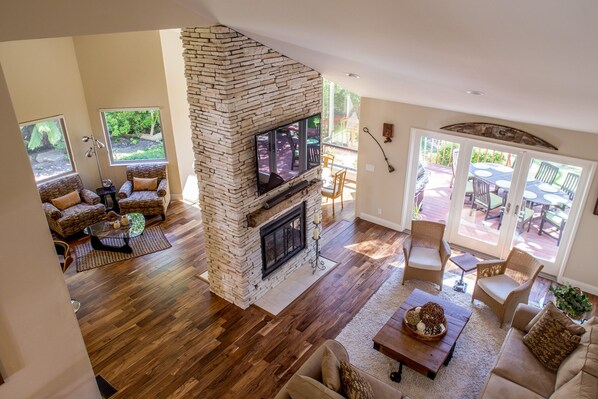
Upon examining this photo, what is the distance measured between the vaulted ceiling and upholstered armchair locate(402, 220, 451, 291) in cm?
196

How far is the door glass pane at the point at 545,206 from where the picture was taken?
640 cm

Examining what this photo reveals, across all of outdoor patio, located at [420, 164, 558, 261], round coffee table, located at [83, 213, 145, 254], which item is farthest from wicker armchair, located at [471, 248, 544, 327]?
round coffee table, located at [83, 213, 145, 254]

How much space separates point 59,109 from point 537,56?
319 inches

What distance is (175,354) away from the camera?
548 centimetres

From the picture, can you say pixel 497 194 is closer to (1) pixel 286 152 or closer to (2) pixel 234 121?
(1) pixel 286 152

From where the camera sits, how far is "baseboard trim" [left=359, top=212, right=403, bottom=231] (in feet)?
26.9

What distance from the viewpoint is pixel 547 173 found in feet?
21.4

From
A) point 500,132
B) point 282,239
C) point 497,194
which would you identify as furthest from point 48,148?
point 497,194

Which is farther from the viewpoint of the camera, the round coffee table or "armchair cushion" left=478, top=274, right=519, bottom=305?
the round coffee table

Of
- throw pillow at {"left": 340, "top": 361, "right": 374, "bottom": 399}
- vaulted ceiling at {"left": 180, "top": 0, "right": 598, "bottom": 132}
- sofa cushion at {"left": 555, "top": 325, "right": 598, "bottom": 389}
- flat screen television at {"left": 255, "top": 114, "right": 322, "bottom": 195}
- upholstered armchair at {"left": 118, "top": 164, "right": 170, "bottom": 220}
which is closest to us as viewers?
vaulted ceiling at {"left": 180, "top": 0, "right": 598, "bottom": 132}

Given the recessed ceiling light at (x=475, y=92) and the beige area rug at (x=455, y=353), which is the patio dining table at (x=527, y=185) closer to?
the beige area rug at (x=455, y=353)

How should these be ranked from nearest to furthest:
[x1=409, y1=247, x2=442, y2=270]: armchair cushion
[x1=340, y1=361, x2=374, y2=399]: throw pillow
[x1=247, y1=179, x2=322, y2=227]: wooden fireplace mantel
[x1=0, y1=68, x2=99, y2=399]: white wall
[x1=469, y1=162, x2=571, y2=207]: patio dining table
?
[x1=0, y1=68, x2=99, y2=399]: white wall < [x1=340, y1=361, x2=374, y2=399]: throw pillow < [x1=247, y1=179, x2=322, y2=227]: wooden fireplace mantel < [x1=409, y1=247, x2=442, y2=270]: armchair cushion < [x1=469, y1=162, x2=571, y2=207]: patio dining table

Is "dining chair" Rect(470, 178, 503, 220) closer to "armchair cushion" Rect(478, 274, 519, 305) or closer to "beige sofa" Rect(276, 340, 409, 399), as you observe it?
"armchair cushion" Rect(478, 274, 519, 305)

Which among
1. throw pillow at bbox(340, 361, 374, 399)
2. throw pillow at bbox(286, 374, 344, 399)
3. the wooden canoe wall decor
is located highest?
the wooden canoe wall decor
